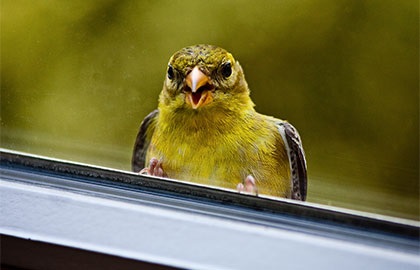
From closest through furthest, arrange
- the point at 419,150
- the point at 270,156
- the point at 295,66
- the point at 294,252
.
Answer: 1. the point at 294,252
2. the point at 419,150
3. the point at 295,66
4. the point at 270,156

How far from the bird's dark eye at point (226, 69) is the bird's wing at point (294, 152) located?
0.14 metres

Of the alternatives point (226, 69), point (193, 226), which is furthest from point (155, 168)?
point (193, 226)

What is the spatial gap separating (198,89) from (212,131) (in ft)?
0.28

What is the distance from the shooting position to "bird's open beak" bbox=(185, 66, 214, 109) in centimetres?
105

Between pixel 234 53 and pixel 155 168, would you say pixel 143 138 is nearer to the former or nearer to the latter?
pixel 155 168

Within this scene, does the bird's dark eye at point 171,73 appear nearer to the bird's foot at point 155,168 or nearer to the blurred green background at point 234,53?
the blurred green background at point 234,53

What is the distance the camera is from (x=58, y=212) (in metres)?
0.71

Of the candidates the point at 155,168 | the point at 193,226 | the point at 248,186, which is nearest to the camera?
the point at 193,226

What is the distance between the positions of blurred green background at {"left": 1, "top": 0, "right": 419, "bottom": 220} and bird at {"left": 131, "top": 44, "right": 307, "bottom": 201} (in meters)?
0.05

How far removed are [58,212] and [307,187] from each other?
0.38 m

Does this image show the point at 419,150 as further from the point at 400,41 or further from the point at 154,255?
the point at 154,255

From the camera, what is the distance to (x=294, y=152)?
1.08 m

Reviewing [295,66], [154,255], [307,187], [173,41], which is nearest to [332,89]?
[295,66]

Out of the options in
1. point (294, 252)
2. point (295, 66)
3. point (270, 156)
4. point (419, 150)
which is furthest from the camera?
point (270, 156)
